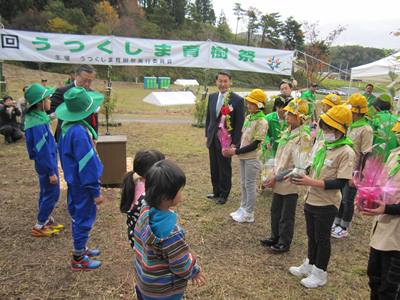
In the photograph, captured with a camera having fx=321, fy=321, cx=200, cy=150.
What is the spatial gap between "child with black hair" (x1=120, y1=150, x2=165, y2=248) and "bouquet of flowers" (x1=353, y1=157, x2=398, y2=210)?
1.40 meters

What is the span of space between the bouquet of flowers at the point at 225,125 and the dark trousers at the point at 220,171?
11.0 inches

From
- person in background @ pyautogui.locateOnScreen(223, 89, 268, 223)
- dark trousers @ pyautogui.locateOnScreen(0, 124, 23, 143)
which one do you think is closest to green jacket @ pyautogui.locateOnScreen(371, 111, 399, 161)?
person in background @ pyautogui.locateOnScreen(223, 89, 268, 223)

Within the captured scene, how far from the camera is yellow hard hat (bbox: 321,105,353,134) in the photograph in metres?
2.58

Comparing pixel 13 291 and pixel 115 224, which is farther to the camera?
pixel 115 224

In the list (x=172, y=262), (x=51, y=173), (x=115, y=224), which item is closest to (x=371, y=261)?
(x=172, y=262)

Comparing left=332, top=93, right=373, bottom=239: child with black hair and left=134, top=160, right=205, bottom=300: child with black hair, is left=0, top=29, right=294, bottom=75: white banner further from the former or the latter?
left=134, top=160, right=205, bottom=300: child with black hair

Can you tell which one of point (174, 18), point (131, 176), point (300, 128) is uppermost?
point (174, 18)

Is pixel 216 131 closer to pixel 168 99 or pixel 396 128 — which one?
pixel 396 128

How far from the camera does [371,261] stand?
2.45m

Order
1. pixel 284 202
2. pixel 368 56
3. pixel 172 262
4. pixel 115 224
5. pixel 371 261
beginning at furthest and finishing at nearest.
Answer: pixel 368 56
pixel 115 224
pixel 284 202
pixel 371 261
pixel 172 262

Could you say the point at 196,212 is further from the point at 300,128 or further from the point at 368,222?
the point at 368,222

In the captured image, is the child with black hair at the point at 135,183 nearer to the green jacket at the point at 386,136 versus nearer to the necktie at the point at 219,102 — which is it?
the green jacket at the point at 386,136

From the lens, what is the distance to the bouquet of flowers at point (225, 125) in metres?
4.50

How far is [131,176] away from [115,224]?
6.81 ft
